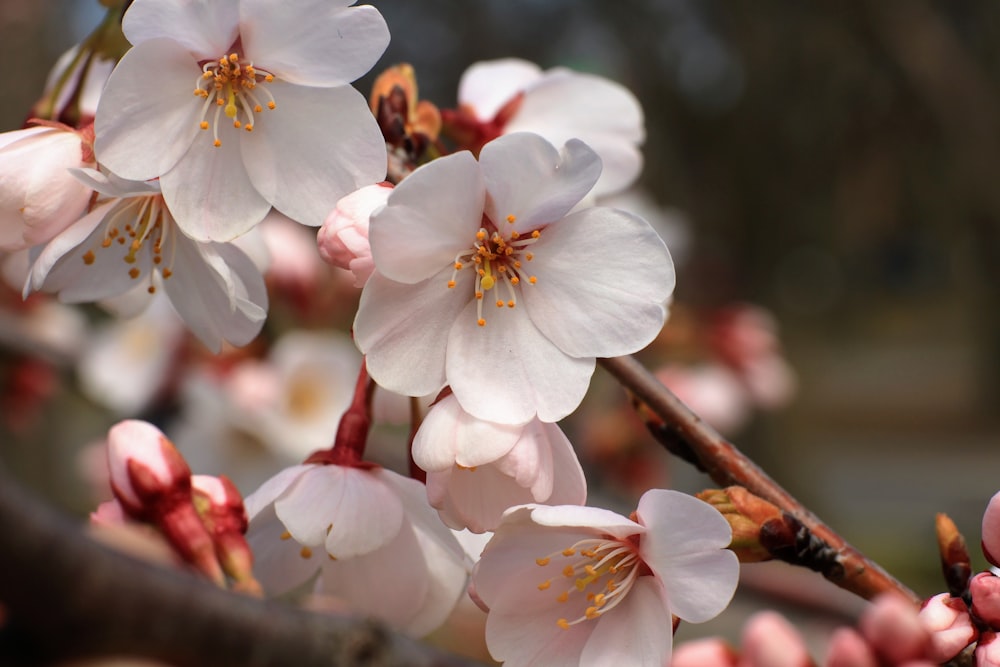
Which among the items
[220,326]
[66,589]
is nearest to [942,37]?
[220,326]

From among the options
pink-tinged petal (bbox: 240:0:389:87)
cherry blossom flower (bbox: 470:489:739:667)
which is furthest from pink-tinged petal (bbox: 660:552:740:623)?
pink-tinged petal (bbox: 240:0:389:87)

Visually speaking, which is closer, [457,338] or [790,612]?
[457,338]

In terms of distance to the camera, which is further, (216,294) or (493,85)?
(493,85)

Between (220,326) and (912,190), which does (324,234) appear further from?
(912,190)

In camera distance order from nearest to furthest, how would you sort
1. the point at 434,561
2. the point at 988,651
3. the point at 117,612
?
the point at 117,612 → the point at 988,651 → the point at 434,561

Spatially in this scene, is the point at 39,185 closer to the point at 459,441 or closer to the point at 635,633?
the point at 459,441

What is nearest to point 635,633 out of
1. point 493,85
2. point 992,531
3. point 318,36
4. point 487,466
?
point 487,466

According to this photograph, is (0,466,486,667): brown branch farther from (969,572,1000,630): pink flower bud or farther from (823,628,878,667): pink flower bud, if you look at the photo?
(969,572,1000,630): pink flower bud
